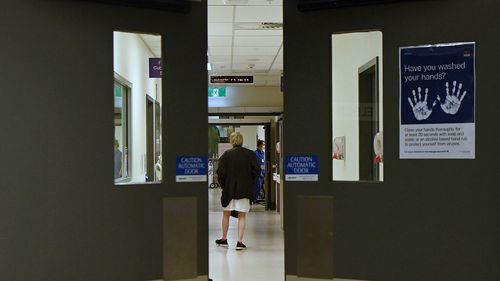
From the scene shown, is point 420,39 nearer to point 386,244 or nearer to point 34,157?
point 386,244

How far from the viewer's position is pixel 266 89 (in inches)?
550

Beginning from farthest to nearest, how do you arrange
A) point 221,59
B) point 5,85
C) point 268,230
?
1. point 221,59
2. point 268,230
3. point 5,85

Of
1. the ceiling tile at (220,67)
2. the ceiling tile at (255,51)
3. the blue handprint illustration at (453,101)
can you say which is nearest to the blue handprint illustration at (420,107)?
the blue handprint illustration at (453,101)

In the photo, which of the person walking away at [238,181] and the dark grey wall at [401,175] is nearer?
the dark grey wall at [401,175]

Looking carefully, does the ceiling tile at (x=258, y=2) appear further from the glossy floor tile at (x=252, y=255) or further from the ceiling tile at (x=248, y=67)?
the ceiling tile at (x=248, y=67)

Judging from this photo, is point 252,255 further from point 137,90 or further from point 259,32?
point 259,32

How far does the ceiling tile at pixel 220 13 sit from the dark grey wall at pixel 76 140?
104 inches

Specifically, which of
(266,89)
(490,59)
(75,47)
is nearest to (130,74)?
(75,47)

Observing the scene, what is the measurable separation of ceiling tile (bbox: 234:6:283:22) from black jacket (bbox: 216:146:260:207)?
191 cm

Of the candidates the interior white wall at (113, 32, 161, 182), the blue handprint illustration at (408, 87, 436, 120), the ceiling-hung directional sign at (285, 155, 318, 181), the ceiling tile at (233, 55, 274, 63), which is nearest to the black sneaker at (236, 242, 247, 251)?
the interior white wall at (113, 32, 161, 182)

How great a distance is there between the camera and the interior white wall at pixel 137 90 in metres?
6.10

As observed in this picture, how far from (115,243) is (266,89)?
32.1ft

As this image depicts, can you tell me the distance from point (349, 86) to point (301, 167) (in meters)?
1.12

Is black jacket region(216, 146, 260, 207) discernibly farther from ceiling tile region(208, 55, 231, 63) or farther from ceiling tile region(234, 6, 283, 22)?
ceiling tile region(208, 55, 231, 63)
